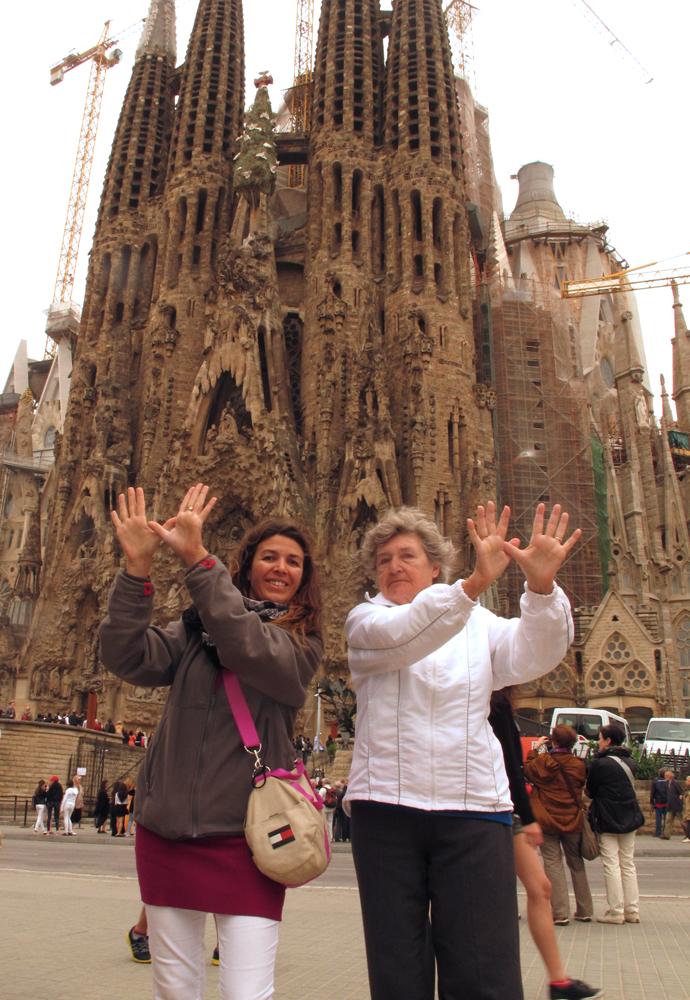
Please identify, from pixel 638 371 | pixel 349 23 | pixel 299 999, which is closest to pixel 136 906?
pixel 299 999

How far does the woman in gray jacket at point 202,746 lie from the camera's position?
7.38 feet

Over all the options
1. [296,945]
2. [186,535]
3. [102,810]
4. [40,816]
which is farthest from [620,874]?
[102,810]

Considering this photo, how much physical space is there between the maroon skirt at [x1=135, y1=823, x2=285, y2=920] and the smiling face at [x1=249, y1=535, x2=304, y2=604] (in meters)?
0.75

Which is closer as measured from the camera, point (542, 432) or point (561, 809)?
point (561, 809)

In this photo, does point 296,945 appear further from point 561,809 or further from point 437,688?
point 437,688

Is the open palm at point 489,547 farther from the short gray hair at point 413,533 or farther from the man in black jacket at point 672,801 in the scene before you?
the man in black jacket at point 672,801

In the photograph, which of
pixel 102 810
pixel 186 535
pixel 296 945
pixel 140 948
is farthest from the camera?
pixel 102 810

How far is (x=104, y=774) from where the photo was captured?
62.0ft

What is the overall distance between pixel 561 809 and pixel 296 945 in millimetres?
2173

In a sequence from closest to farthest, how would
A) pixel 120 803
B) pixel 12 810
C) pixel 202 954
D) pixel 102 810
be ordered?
pixel 202 954 → pixel 120 803 → pixel 102 810 → pixel 12 810

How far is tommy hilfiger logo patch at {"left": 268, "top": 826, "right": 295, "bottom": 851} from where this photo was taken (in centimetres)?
222

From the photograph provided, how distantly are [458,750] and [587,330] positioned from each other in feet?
142

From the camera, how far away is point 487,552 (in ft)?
8.41

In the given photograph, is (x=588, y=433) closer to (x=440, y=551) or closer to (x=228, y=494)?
(x=228, y=494)
